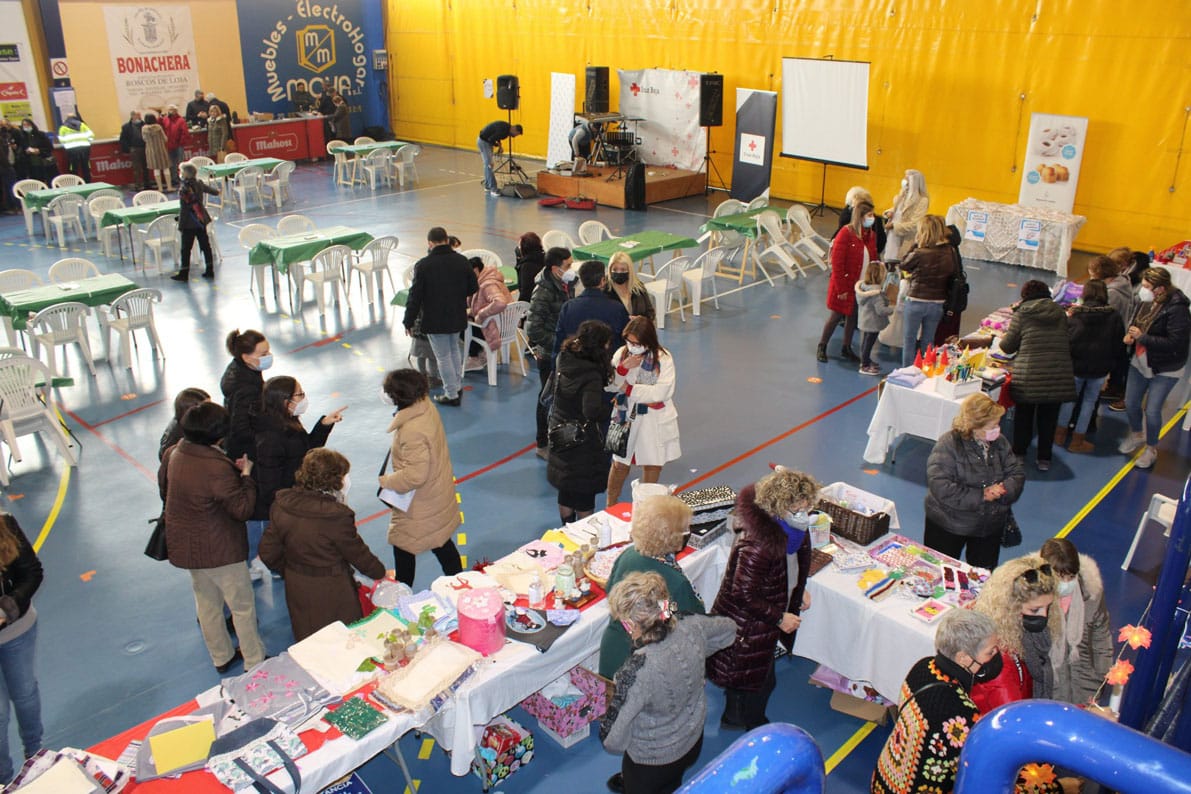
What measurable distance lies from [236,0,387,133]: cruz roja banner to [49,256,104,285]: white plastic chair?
11.8m

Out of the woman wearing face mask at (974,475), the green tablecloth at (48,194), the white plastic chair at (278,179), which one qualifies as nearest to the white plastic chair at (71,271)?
the green tablecloth at (48,194)

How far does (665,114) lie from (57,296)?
11165mm

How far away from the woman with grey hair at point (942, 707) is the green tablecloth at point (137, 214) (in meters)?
11.3

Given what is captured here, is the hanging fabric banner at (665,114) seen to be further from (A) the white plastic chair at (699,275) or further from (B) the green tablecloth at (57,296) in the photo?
(B) the green tablecloth at (57,296)

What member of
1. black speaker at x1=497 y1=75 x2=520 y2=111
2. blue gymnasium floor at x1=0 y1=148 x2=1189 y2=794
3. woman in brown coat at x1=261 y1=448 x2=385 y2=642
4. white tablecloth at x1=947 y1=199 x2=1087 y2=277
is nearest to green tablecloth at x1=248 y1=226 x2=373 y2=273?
blue gymnasium floor at x1=0 y1=148 x2=1189 y2=794

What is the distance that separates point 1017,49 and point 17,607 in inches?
543

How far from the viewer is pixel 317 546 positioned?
13.5 feet

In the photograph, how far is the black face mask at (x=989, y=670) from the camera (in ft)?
10.1

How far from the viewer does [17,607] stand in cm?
386

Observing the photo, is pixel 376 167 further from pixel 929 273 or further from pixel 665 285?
pixel 929 273

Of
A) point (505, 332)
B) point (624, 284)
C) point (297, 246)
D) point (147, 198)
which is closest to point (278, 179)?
point (147, 198)

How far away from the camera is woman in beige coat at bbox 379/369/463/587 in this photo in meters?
4.66

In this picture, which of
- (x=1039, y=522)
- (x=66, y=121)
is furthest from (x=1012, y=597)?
(x=66, y=121)

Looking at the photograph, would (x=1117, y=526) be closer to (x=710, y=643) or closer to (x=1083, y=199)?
(x=710, y=643)
